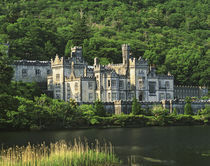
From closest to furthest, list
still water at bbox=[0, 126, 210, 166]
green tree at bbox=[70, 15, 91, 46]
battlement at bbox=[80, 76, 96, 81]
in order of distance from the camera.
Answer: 1. still water at bbox=[0, 126, 210, 166]
2. battlement at bbox=[80, 76, 96, 81]
3. green tree at bbox=[70, 15, 91, 46]

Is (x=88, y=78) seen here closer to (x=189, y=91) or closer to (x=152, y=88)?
(x=152, y=88)

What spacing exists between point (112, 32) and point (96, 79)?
6996cm

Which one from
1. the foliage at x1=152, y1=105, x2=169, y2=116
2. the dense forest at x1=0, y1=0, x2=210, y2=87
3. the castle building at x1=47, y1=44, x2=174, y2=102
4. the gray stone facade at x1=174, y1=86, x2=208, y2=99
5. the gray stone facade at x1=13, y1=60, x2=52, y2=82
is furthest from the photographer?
the dense forest at x1=0, y1=0, x2=210, y2=87

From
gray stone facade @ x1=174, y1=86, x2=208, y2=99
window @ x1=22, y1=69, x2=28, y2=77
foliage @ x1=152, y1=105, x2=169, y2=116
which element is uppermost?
window @ x1=22, y1=69, x2=28, y2=77

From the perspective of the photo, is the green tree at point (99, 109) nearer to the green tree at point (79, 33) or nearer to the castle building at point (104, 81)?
the castle building at point (104, 81)

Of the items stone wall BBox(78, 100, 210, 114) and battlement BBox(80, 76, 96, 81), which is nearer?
stone wall BBox(78, 100, 210, 114)

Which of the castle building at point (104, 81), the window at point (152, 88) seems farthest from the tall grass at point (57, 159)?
the window at point (152, 88)

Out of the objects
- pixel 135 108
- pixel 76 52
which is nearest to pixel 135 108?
pixel 135 108

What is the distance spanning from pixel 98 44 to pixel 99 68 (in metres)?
36.8

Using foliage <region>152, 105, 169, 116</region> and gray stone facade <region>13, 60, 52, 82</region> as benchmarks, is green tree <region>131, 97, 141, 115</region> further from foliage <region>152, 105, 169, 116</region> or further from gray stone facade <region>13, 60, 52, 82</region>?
gray stone facade <region>13, 60, 52, 82</region>

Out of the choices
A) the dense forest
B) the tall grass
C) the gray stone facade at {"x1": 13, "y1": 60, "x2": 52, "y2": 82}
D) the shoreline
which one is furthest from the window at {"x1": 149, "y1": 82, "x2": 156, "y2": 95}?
the tall grass

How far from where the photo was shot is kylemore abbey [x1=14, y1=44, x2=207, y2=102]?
89.5m

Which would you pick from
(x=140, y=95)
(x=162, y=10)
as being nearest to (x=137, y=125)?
(x=140, y=95)

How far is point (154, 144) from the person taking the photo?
52.8 metres
